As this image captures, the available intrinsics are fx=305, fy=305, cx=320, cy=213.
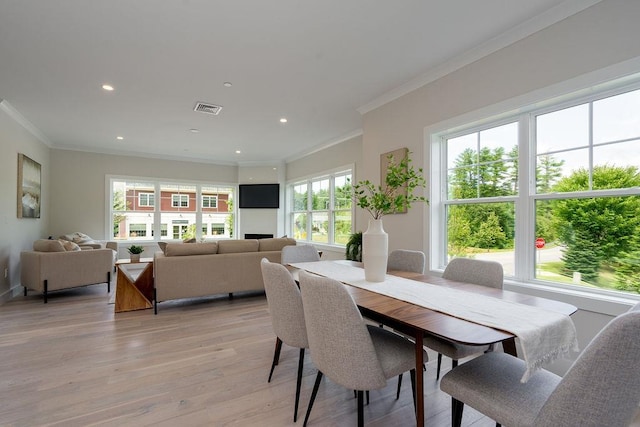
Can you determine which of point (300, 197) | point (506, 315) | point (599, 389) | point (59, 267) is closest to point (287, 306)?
point (506, 315)

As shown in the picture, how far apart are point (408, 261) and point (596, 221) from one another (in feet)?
4.51

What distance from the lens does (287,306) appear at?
1.80 metres

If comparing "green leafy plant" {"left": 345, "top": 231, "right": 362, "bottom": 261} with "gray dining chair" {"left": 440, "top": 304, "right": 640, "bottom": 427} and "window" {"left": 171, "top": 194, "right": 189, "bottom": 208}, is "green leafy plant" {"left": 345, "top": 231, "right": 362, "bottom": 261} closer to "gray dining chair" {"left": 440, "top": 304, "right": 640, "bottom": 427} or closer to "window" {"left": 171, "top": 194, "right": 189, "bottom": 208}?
"gray dining chair" {"left": 440, "top": 304, "right": 640, "bottom": 427}

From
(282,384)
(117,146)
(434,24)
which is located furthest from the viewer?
(117,146)

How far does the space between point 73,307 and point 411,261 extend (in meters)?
4.20

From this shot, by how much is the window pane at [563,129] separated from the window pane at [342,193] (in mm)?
3223

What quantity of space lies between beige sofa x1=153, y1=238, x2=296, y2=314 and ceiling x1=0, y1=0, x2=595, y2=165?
6.41 feet

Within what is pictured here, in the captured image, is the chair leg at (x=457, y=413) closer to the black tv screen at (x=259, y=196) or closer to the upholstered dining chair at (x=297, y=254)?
the upholstered dining chair at (x=297, y=254)

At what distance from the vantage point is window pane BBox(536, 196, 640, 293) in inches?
82.7

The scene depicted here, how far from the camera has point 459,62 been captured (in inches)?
117

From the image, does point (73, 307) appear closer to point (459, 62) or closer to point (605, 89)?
point (459, 62)

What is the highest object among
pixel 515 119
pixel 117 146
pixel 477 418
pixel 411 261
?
pixel 117 146

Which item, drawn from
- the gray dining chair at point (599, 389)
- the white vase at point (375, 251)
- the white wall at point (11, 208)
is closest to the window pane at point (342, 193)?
the white vase at point (375, 251)

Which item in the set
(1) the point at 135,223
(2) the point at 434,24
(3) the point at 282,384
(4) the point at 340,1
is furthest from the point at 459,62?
(1) the point at 135,223
